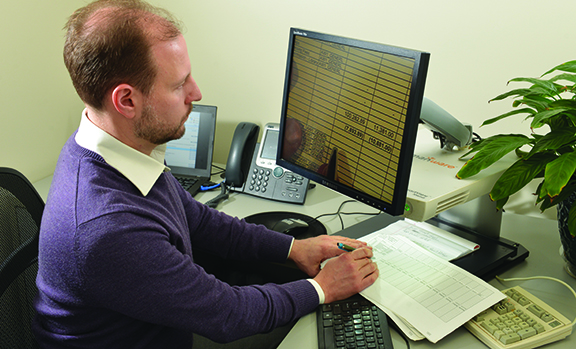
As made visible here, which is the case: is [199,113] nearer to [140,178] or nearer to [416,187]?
[140,178]

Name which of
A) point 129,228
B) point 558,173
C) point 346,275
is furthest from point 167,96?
point 558,173

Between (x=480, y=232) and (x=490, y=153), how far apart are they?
0.92ft

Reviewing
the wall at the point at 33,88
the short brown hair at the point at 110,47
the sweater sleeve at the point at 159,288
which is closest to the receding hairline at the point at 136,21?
the short brown hair at the point at 110,47

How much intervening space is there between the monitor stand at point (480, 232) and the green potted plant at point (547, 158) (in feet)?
0.40

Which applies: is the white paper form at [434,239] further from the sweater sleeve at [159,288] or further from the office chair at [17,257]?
the office chair at [17,257]

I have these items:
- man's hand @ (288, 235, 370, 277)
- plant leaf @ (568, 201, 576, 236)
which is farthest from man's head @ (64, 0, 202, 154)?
plant leaf @ (568, 201, 576, 236)

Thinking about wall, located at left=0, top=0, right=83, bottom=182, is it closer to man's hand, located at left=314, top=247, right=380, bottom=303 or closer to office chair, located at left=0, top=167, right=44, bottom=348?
office chair, located at left=0, top=167, right=44, bottom=348

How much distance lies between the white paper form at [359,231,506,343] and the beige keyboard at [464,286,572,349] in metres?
0.02

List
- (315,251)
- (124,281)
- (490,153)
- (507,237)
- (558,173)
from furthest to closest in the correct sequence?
(507,237)
(315,251)
(490,153)
(558,173)
(124,281)

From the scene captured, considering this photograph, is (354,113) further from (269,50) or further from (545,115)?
(269,50)

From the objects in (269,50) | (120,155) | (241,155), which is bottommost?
(241,155)

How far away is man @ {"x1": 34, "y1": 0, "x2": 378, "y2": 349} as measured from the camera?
0.70 m

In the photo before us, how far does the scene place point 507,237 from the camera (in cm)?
116

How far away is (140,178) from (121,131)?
0.34ft
